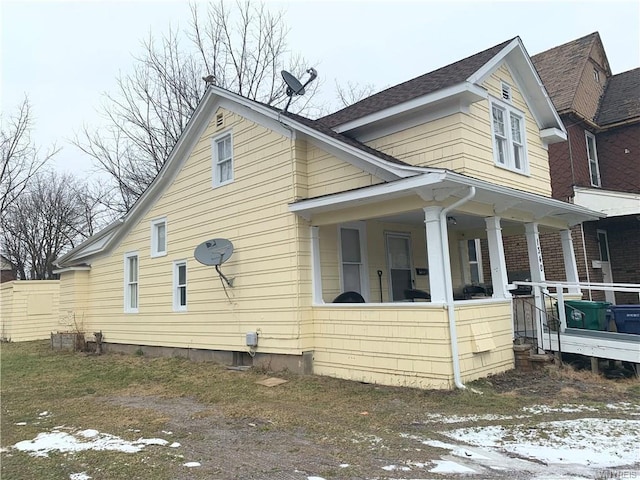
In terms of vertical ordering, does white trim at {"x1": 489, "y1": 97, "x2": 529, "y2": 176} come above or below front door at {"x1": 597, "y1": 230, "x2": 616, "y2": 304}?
above

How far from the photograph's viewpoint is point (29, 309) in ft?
61.5

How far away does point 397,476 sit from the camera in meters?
3.96

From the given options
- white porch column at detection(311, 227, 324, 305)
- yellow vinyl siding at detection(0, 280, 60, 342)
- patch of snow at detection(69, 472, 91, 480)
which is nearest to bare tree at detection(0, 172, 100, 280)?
yellow vinyl siding at detection(0, 280, 60, 342)

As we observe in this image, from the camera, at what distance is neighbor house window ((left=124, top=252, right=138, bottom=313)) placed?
1352cm

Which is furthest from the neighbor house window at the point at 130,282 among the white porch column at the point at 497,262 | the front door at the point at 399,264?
the white porch column at the point at 497,262

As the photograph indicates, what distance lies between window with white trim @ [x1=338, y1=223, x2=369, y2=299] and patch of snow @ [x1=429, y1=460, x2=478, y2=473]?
5.37 meters

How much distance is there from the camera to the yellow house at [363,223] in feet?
24.5

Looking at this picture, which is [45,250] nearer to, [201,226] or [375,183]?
[201,226]

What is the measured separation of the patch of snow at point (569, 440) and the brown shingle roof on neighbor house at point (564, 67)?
11.3m

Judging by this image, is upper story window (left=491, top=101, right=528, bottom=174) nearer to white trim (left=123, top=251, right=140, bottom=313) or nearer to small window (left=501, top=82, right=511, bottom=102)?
small window (left=501, top=82, right=511, bottom=102)

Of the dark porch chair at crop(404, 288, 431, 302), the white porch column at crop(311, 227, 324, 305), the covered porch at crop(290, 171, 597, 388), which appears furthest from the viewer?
the dark porch chair at crop(404, 288, 431, 302)

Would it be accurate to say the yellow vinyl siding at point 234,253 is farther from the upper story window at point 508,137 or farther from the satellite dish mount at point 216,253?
the upper story window at point 508,137

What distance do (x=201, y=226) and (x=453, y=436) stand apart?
7.76m

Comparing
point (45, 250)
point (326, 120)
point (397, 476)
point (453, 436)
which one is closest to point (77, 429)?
point (397, 476)
